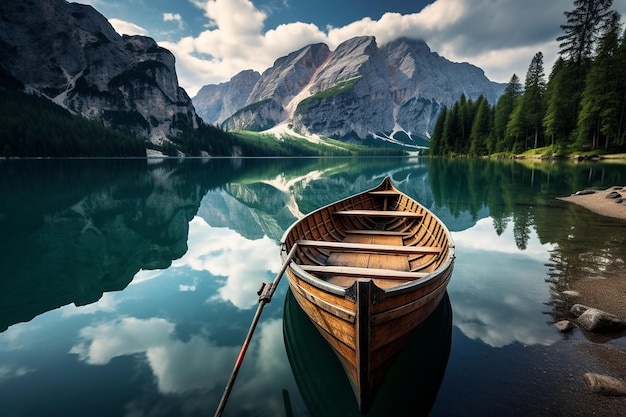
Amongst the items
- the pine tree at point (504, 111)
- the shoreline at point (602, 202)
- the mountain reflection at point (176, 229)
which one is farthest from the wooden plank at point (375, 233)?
the pine tree at point (504, 111)

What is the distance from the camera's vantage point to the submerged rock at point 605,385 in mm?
5066

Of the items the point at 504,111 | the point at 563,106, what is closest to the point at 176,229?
the point at 563,106

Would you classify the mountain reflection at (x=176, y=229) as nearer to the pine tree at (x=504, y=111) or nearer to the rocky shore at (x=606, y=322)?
the rocky shore at (x=606, y=322)

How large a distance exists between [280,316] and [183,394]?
3.31 meters

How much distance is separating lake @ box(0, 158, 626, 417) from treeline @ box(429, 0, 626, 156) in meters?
50.8

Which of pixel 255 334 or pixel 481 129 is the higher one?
pixel 481 129

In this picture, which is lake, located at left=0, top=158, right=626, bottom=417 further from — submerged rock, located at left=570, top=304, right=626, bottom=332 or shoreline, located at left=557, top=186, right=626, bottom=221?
shoreline, located at left=557, top=186, right=626, bottom=221

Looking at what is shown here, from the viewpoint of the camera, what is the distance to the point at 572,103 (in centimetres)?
5947

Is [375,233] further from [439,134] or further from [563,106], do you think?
[439,134]

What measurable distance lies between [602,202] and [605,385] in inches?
859

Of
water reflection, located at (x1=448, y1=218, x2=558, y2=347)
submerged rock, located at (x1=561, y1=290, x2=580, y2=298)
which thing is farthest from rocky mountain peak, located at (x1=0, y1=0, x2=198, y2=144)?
submerged rock, located at (x1=561, y1=290, x2=580, y2=298)

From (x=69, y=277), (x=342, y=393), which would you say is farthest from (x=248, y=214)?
(x=342, y=393)

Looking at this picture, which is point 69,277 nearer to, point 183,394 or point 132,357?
point 132,357

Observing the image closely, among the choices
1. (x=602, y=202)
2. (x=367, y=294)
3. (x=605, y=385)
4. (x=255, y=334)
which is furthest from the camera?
(x=602, y=202)
